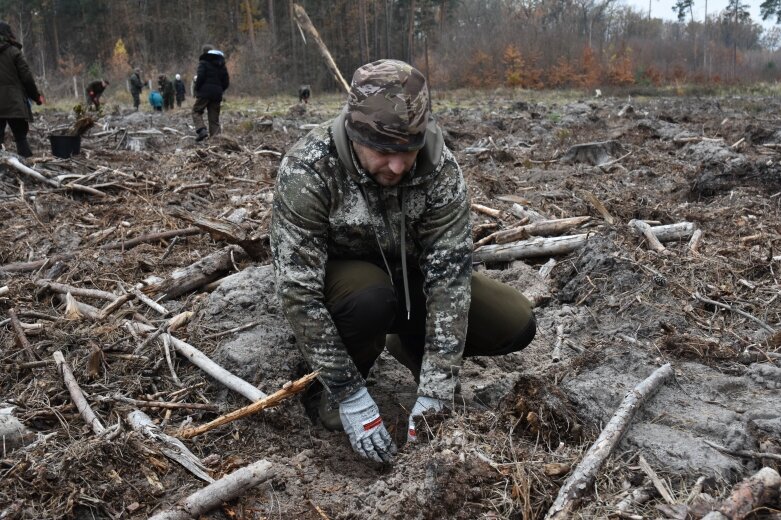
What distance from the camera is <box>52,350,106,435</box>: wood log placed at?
269 cm

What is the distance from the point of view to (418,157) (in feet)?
8.73

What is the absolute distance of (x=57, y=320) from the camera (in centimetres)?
374

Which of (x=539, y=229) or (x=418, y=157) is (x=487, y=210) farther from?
(x=418, y=157)

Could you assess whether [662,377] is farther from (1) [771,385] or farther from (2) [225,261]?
(2) [225,261]

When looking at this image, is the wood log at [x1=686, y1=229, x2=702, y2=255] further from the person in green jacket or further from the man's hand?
the man's hand

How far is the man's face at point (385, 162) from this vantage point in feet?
8.19

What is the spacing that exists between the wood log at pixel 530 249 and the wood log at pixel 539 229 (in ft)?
0.38

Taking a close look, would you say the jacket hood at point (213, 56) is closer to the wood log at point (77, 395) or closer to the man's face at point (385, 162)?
the wood log at point (77, 395)

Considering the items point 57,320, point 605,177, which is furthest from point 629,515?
point 605,177

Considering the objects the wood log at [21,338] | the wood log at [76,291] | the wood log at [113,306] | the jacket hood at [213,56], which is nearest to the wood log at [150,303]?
the wood log at [113,306]

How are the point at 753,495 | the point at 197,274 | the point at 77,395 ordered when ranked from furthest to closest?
the point at 197,274, the point at 77,395, the point at 753,495

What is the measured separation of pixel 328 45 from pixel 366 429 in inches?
1769

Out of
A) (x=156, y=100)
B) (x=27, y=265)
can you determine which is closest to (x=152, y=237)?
(x=27, y=265)

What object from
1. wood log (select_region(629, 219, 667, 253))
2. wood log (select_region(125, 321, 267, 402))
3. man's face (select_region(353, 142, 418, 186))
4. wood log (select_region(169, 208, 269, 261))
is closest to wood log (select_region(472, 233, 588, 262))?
wood log (select_region(629, 219, 667, 253))
